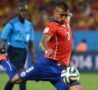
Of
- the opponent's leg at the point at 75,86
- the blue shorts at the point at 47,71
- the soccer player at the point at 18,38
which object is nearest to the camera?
the opponent's leg at the point at 75,86

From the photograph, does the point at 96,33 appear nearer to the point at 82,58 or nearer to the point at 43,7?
the point at 82,58

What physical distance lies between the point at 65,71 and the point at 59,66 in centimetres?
20

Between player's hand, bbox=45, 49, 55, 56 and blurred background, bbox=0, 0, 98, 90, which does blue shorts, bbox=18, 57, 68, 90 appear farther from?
blurred background, bbox=0, 0, 98, 90

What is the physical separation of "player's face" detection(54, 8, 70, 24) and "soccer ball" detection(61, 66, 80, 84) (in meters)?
0.90

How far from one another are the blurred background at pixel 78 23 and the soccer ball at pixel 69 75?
38.8ft

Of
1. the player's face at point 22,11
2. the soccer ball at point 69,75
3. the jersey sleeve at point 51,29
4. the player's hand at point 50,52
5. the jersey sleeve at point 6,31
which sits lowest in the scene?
the soccer ball at point 69,75

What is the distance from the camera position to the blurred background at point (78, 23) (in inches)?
881

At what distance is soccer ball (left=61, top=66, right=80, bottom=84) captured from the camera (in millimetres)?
9633

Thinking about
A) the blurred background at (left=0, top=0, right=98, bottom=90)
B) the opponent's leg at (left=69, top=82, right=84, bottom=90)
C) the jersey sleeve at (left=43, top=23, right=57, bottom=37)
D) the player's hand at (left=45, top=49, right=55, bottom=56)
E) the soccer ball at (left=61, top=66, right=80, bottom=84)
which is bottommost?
the blurred background at (left=0, top=0, right=98, bottom=90)

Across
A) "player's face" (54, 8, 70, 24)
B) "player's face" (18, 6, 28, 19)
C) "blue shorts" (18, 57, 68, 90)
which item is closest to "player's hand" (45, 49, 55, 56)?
"blue shorts" (18, 57, 68, 90)

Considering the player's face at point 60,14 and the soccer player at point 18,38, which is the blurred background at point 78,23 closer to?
the soccer player at point 18,38

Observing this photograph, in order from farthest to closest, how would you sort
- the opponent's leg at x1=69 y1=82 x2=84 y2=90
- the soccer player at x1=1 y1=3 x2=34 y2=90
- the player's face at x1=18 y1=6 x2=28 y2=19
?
the soccer player at x1=1 y1=3 x2=34 y2=90, the player's face at x1=18 y1=6 x2=28 y2=19, the opponent's leg at x1=69 y1=82 x2=84 y2=90

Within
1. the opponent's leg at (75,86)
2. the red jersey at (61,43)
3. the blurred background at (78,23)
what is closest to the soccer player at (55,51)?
the red jersey at (61,43)

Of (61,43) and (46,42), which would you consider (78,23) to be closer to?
(61,43)
